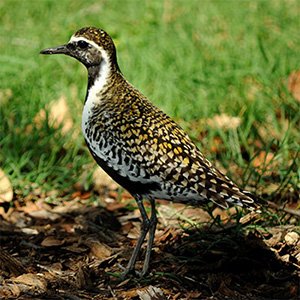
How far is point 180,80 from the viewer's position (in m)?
7.05

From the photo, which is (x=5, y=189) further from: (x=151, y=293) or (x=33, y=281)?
(x=151, y=293)

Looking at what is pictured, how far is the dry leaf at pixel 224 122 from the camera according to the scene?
6391mm

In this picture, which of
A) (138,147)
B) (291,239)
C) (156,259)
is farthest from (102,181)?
(291,239)

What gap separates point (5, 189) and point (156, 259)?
181cm

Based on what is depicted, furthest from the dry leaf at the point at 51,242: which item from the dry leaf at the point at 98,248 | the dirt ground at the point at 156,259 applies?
the dry leaf at the point at 98,248

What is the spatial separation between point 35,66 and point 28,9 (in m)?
2.56

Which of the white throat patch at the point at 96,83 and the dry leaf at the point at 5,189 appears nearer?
the white throat patch at the point at 96,83

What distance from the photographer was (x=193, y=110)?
21.6ft

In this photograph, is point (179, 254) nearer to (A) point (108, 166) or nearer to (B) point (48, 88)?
(A) point (108, 166)

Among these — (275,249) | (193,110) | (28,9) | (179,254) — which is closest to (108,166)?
(179,254)

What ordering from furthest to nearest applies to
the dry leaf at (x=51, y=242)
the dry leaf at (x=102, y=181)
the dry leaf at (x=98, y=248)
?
1. the dry leaf at (x=102, y=181)
2. the dry leaf at (x=51, y=242)
3. the dry leaf at (x=98, y=248)

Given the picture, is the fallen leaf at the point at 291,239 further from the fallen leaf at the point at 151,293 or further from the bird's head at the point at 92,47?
the bird's head at the point at 92,47

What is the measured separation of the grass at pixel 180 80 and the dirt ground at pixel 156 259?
66 centimetres

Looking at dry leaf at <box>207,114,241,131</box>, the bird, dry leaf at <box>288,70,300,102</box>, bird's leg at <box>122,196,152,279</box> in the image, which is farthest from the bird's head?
dry leaf at <box>288,70,300,102</box>
